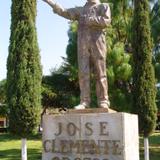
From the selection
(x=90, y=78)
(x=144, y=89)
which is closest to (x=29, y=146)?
(x=144, y=89)

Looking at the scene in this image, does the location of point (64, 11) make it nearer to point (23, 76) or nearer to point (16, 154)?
point (23, 76)

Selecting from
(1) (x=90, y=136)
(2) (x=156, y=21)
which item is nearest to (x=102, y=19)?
(1) (x=90, y=136)

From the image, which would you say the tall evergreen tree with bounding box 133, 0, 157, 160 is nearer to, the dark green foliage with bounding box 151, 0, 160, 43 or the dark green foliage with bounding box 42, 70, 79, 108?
the dark green foliage with bounding box 151, 0, 160, 43

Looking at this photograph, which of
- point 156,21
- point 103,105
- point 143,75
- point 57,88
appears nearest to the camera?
point 103,105

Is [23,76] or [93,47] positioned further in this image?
[23,76]

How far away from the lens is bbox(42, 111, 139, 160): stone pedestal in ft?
27.8

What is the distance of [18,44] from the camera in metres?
17.2

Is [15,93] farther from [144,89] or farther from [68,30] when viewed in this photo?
[68,30]

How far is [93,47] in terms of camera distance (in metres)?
9.26

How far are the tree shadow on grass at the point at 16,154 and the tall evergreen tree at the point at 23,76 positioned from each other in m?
5.40

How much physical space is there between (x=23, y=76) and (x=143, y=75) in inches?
197

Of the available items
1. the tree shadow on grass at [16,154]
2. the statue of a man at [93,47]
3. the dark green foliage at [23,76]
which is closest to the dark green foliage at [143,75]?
the dark green foliage at [23,76]

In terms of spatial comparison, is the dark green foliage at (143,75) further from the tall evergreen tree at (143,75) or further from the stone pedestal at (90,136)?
Answer: the stone pedestal at (90,136)

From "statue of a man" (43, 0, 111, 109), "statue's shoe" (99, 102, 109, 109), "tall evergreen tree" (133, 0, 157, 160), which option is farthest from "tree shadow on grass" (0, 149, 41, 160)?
"statue's shoe" (99, 102, 109, 109)
